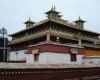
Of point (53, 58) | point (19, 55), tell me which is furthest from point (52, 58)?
point (19, 55)

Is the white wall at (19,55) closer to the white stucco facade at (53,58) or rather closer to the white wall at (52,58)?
the white stucco facade at (53,58)

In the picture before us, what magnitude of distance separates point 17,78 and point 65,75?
3445 millimetres

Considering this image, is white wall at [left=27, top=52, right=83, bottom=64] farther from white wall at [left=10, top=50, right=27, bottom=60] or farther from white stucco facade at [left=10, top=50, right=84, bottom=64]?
white wall at [left=10, top=50, right=27, bottom=60]

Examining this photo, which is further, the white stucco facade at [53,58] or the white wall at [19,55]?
the white wall at [19,55]

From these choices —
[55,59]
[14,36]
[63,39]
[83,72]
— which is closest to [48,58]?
[55,59]

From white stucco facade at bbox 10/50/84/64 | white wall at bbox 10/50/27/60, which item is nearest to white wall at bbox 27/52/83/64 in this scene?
white stucco facade at bbox 10/50/84/64

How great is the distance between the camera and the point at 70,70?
33.6 feet

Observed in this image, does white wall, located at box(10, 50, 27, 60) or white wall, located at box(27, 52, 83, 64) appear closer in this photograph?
white wall, located at box(27, 52, 83, 64)

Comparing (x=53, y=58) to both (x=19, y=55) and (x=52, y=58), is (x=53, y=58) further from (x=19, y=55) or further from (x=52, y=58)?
(x=19, y=55)

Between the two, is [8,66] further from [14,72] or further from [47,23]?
[47,23]

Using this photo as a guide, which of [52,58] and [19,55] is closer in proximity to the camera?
[52,58]

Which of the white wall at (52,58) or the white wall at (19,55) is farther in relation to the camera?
the white wall at (19,55)

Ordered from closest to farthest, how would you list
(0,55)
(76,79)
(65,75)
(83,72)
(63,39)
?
(0,55) < (65,75) < (76,79) < (83,72) < (63,39)

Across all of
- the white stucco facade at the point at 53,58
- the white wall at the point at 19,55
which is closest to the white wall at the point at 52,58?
the white stucco facade at the point at 53,58
